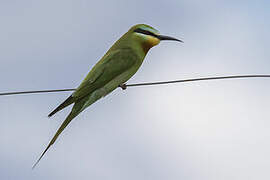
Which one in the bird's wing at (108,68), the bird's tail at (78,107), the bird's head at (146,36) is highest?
the bird's head at (146,36)

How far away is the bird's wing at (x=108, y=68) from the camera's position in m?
3.35

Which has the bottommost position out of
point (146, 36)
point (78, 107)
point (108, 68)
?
point (78, 107)

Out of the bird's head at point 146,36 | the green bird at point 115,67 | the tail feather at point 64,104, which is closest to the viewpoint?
the tail feather at point 64,104

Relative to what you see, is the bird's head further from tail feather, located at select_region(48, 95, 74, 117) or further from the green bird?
tail feather, located at select_region(48, 95, 74, 117)

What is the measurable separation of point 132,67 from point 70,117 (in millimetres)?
638

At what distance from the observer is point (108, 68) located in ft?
11.3

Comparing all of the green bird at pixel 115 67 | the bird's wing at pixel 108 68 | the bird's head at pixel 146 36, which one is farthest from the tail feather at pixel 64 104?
the bird's head at pixel 146 36

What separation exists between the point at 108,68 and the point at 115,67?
5cm

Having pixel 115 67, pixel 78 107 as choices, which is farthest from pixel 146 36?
pixel 78 107

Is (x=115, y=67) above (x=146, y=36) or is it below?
below

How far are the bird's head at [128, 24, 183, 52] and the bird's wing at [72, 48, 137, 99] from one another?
0.14 m

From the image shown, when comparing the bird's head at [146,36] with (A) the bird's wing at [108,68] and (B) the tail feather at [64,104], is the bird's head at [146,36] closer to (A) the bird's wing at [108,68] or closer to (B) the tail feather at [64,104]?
(A) the bird's wing at [108,68]

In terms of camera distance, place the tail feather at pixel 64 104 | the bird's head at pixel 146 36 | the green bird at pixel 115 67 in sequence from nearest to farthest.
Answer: the tail feather at pixel 64 104 < the green bird at pixel 115 67 < the bird's head at pixel 146 36

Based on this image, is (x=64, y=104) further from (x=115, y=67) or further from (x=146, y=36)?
(x=146, y=36)
